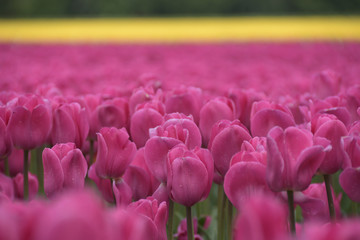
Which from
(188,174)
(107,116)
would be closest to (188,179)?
(188,174)

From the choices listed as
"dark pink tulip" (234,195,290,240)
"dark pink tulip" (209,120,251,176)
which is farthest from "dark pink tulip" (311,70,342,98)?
"dark pink tulip" (234,195,290,240)

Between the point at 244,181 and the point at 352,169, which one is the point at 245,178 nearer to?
the point at 244,181

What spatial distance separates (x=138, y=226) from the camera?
1.58ft

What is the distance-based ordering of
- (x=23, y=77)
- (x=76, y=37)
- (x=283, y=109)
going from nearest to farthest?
(x=283, y=109), (x=23, y=77), (x=76, y=37)

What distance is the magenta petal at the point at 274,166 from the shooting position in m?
0.77

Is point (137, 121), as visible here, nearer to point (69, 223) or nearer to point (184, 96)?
point (184, 96)

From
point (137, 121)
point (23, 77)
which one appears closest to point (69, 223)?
point (137, 121)

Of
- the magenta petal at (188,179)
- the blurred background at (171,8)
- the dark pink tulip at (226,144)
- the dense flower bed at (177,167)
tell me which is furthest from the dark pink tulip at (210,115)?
the blurred background at (171,8)

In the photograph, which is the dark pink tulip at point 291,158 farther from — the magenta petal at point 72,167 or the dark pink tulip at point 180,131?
the magenta petal at point 72,167

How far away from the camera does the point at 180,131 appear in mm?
967

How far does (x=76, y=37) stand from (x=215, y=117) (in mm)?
15766

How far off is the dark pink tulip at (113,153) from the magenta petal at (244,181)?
29 cm

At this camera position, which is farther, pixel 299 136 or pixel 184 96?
pixel 184 96

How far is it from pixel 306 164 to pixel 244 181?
122 millimetres
